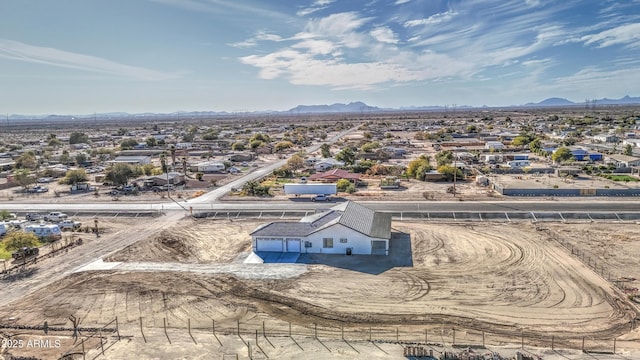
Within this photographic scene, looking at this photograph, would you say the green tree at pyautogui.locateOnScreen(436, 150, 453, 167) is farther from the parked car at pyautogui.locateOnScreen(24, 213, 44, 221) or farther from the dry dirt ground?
the parked car at pyautogui.locateOnScreen(24, 213, 44, 221)

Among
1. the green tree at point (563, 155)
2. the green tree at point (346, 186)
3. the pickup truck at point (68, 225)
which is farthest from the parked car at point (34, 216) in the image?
the green tree at point (563, 155)

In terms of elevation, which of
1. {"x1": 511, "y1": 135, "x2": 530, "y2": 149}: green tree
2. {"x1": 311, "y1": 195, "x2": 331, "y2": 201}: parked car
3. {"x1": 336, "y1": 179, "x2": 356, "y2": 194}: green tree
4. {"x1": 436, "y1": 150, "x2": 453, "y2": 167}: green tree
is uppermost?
{"x1": 511, "y1": 135, "x2": 530, "y2": 149}: green tree

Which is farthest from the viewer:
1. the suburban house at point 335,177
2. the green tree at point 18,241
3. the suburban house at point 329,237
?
the suburban house at point 335,177

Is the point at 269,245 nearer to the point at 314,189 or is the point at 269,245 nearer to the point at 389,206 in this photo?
the point at 389,206

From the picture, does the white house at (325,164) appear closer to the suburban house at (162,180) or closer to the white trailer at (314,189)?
the white trailer at (314,189)

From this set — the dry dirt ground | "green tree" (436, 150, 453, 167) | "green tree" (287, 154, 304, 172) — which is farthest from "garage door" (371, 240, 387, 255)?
"green tree" (436, 150, 453, 167)

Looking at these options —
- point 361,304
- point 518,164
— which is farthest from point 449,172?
point 361,304
